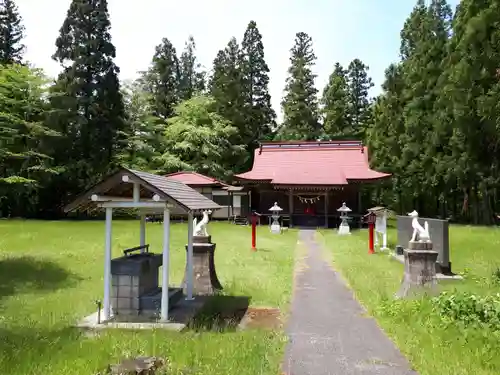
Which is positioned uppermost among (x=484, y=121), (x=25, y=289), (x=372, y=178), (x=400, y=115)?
(x=400, y=115)

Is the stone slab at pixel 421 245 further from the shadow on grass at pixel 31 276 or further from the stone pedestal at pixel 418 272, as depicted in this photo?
the shadow on grass at pixel 31 276

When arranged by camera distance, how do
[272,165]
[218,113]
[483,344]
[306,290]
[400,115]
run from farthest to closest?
[218,113] → [400,115] → [272,165] → [306,290] → [483,344]

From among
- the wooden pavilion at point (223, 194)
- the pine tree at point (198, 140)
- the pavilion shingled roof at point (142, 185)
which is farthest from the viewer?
the pine tree at point (198, 140)

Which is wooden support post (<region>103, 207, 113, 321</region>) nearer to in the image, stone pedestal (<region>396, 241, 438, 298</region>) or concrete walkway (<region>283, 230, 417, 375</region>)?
concrete walkway (<region>283, 230, 417, 375</region>)

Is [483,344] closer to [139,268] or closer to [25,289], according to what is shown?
[139,268]

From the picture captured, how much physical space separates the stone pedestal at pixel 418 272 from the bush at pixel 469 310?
1333mm

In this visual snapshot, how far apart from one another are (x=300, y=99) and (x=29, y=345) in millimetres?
44274

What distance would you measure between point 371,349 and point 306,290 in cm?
402

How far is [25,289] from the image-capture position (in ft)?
33.1

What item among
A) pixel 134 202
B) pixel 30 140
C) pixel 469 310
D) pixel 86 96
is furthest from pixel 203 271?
pixel 86 96

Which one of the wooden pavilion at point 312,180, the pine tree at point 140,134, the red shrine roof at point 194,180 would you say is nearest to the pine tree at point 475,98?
the wooden pavilion at point 312,180

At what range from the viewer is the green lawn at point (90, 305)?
5254mm

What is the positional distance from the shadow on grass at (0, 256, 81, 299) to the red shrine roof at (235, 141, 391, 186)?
1755cm

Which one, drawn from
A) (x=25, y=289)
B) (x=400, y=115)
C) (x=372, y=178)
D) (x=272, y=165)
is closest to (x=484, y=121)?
(x=372, y=178)
